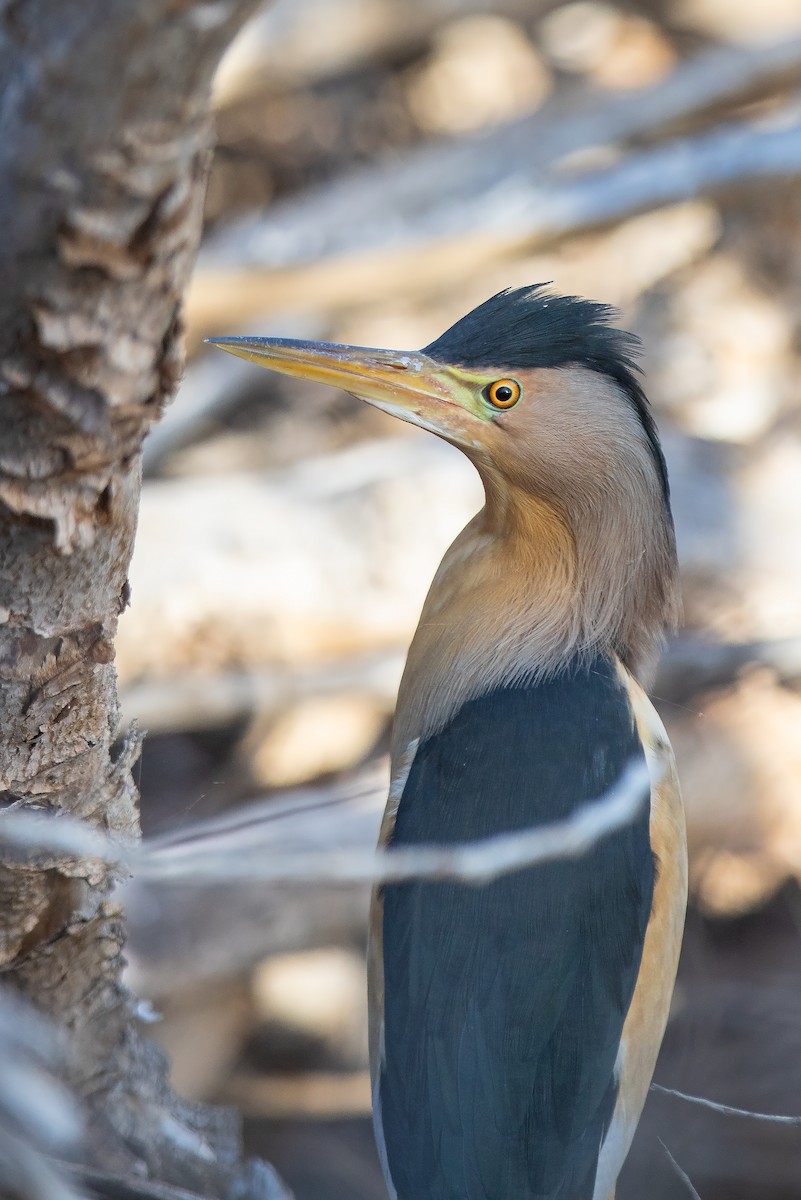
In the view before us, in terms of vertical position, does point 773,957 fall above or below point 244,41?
below

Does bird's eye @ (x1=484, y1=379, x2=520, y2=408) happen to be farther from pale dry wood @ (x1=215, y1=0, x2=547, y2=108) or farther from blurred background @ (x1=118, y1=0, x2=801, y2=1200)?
pale dry wood @ (x1=215, y1=0, x2=547, y2=108)

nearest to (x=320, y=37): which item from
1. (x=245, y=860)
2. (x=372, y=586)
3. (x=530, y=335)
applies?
(x=372, y=586)

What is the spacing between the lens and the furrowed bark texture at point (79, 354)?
667 mm

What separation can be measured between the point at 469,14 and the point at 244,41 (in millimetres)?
729

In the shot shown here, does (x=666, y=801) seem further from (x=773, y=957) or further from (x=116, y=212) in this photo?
Result: (x=773, y=957)

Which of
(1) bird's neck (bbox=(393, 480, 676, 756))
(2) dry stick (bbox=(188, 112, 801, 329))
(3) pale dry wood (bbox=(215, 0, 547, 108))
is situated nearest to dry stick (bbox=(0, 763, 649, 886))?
(1) bird's neck (bbox=(393, 480, 676, 756))

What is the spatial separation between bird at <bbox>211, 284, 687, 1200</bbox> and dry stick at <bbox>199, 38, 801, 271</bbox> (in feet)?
4.93

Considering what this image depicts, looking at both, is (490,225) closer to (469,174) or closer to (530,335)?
(469,174)

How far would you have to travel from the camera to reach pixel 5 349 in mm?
761

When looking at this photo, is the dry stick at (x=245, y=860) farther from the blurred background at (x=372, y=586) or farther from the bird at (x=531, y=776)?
the blurred background at (x=372, y=586)

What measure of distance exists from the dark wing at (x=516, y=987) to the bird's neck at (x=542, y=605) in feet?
0.45

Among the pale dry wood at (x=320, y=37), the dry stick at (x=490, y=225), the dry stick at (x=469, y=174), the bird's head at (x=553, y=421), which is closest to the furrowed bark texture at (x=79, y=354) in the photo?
the bird's head at (x=553, y=421)

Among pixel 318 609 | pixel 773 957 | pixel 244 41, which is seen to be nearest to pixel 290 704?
pixel 318 609

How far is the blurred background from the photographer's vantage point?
235cm
